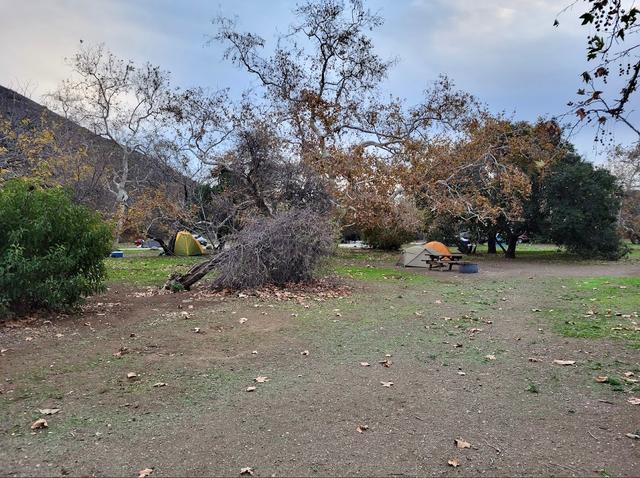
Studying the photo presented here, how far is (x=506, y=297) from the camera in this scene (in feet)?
34.7

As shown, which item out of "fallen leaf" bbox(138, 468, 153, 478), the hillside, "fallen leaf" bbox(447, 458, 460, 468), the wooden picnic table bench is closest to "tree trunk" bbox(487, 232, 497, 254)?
the wooden picnic table bench

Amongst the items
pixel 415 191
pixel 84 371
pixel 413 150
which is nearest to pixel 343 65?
pixel 413 150

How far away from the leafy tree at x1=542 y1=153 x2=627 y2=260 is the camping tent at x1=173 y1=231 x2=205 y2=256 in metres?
17.6

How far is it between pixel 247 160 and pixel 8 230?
9.88 m

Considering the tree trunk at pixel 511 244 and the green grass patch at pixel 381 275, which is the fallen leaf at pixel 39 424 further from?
the tree trunk at pixel 511 244

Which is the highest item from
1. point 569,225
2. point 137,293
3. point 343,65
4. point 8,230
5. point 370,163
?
point 343,65

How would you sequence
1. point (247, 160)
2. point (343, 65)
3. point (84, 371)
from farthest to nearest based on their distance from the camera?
point (343, 65) → point (247, 160) → point (84, 371)

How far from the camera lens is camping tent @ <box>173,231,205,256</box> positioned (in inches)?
985

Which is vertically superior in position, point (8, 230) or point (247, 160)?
point (247, 160)

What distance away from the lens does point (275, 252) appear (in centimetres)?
1056

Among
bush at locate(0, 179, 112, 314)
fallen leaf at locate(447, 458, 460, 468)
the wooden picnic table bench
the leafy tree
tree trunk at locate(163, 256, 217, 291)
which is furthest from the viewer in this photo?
the leafy tree

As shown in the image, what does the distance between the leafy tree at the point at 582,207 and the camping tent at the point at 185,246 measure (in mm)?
17603

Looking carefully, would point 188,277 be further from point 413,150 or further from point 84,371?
point 413,150

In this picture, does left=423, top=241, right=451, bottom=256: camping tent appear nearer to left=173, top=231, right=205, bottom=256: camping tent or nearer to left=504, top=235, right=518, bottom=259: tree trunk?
left=504, top=235, right=518, bottom=259: tree trunk
